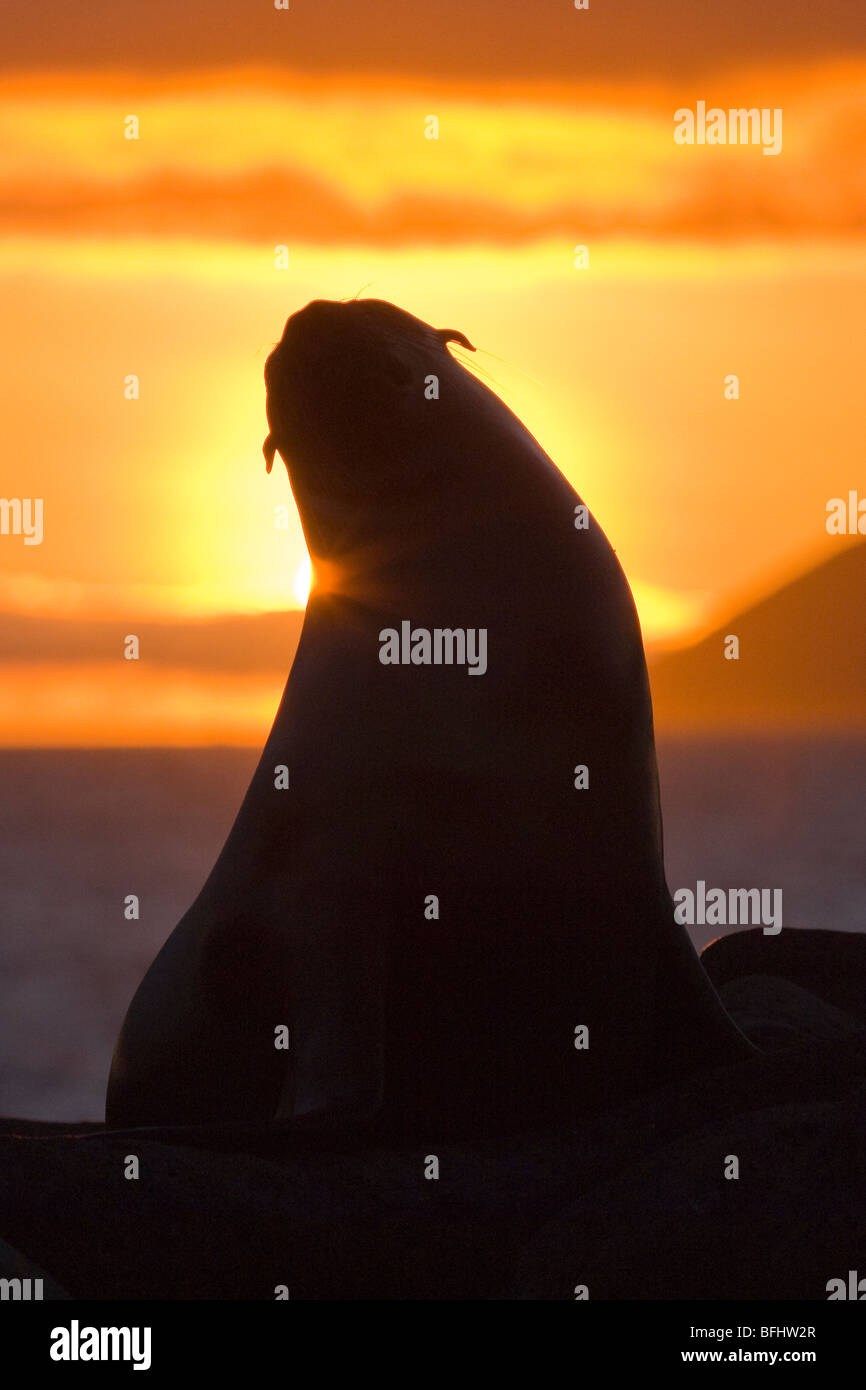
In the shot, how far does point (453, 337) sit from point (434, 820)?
193 cm

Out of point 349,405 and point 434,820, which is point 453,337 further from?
point 434,820

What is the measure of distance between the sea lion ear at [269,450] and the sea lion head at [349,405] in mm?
128

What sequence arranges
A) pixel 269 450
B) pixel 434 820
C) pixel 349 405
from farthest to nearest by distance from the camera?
pixel 269 450
pixel 349 405
pixel 434 820

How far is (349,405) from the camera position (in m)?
5.79

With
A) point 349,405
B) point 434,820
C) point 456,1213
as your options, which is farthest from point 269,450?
point 456,1213

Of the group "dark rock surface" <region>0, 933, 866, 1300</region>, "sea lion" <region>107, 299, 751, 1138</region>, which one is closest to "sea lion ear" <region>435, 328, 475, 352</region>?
"sea lion" <region>107, 299, 751, 1138</region>

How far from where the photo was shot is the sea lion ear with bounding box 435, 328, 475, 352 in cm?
617

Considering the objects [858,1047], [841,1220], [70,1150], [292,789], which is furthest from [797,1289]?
[292,789]

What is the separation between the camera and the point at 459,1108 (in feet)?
18.1

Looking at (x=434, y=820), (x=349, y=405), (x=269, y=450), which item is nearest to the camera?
(x=434, y=820)

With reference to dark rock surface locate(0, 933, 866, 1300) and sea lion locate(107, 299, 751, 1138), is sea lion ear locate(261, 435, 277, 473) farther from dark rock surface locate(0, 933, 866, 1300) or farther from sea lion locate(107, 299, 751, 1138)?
dark rock surface locate(0, 933, 866, 1300)

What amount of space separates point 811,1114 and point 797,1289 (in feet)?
1.90

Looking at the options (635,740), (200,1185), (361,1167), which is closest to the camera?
(200,1185)
